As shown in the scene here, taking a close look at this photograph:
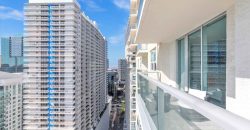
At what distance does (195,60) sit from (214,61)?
1.06 meters

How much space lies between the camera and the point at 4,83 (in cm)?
2430

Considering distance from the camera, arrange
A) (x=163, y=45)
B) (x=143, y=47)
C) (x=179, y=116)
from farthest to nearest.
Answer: (x=143, y=47) < (x=163, y=45) < (x=179, y=116)

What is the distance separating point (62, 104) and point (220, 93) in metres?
18.1

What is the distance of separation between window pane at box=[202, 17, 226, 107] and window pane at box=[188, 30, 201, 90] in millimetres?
325

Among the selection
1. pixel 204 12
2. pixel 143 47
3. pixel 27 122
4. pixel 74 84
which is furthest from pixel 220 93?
pixel 27 122

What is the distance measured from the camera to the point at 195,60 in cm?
491

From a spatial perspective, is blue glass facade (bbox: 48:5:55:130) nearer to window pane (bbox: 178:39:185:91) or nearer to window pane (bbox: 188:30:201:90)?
window pane (bbox: 178:39:185:91)

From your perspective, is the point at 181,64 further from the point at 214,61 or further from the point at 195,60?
the point at 214,61

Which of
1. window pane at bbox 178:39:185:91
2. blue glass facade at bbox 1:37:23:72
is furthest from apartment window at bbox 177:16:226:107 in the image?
blue glass facade at bbox 1:37:23:72

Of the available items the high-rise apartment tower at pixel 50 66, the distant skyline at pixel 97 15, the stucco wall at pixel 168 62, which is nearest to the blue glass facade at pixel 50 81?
the high-rise apartment tower at pixel 50 66

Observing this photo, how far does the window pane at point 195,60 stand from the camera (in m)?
4.67

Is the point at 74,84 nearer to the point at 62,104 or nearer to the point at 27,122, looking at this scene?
the point at 62,104

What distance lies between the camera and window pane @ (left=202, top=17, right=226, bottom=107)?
353 cm

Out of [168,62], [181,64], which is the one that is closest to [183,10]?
[181,64]
